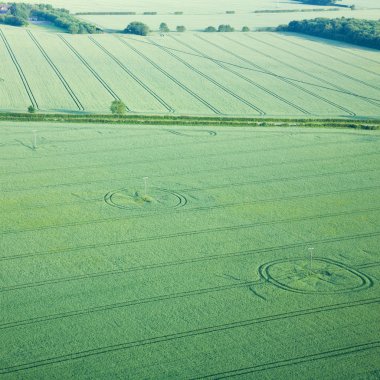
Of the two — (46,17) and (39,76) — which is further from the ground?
(46,17)

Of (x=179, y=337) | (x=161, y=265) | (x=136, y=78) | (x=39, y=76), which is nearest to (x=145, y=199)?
(x=161, y=265)

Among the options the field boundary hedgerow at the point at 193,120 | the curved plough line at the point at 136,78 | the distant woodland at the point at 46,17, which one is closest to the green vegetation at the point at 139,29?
the distant woodland at the point at 46,17

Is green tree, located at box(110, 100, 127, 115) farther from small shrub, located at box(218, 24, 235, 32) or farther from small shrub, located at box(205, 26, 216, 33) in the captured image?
small shrub, located at box(218, 24, 235, 32)

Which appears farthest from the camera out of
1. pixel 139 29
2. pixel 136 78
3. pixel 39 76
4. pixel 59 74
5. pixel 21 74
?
pixel 139 29

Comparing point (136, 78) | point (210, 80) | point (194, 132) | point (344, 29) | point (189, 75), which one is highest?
point (344, 29)

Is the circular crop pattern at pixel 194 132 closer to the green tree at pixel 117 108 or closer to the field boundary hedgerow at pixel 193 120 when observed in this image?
the field boundary hedgerow at pixel 193 120

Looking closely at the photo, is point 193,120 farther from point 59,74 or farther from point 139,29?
point 139,29

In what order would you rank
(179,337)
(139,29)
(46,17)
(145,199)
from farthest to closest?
1. (46,17)
2. (139,29)
3. (145,199)
4. (179,337)

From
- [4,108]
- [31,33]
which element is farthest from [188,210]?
[31,33]

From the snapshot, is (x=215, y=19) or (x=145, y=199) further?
(x=215, y=19)
